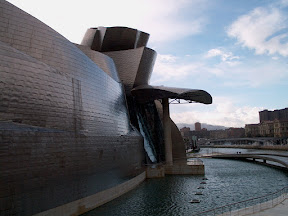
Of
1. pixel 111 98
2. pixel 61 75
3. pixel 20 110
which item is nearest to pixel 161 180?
pixel 111 98

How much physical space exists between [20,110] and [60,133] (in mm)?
2190

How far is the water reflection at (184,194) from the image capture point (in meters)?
14.9

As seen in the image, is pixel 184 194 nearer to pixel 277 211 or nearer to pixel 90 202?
pixel 90 202

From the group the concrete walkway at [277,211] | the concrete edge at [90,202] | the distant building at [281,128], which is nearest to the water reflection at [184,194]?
the concrete edge at [90,202]

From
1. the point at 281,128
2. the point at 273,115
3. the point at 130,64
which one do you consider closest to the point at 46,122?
the point at 130,64

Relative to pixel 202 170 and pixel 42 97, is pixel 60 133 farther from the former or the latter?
pixel 202 170

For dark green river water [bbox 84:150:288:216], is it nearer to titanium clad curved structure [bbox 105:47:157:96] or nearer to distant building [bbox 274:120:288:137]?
titanium clad curved structure [bbox 105:47:157:96]

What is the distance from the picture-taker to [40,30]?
1309 cm

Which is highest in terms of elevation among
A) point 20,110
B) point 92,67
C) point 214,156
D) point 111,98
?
point 92,67

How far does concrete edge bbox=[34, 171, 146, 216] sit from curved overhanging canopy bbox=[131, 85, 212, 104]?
32.5 feet

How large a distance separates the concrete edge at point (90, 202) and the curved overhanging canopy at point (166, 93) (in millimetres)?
9894

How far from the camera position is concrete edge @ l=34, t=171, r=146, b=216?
12.0 m

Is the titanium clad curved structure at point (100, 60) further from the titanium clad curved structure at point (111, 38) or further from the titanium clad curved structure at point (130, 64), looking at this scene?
the titanium clad curved structure at point (111, 38)

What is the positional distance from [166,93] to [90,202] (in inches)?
610
